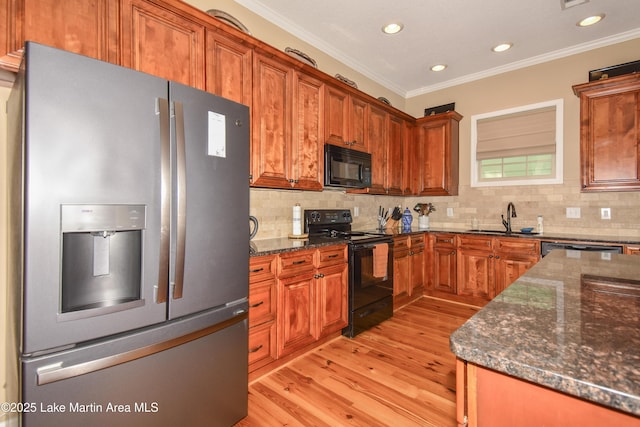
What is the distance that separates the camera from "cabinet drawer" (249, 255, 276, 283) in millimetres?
2045

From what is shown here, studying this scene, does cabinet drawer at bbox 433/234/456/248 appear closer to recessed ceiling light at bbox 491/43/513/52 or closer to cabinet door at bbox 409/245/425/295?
cabinet door at bbox 409/245/425/295

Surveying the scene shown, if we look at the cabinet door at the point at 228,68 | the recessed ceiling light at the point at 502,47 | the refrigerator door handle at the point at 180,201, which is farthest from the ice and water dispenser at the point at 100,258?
the recessed ceiling light at the point at 502,47

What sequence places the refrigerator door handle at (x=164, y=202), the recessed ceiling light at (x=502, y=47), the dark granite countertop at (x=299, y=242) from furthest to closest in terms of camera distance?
the recessed ceiling light at (x=502, y=47) → the dark granite countertop at (x=299, y=242) → the refrigerator door handle at (x=164, y=202)

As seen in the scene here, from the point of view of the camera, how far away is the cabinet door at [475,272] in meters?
3.52

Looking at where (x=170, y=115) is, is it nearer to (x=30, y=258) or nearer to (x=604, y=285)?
(x=30, y=258)

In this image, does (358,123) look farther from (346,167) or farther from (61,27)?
(61,27)

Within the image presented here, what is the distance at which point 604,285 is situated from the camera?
105cm

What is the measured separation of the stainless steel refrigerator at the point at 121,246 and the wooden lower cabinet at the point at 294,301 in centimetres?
43

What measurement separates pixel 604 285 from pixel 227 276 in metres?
1.57

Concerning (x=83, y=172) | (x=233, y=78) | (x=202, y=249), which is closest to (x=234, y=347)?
(x=202, y=249)

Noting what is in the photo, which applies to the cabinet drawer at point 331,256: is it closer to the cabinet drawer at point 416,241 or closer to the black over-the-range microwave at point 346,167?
the black over-the-range microwave at point 346,167

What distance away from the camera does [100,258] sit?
126cm

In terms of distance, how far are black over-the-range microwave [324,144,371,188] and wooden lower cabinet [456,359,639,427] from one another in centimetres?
242

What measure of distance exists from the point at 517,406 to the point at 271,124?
234cm
